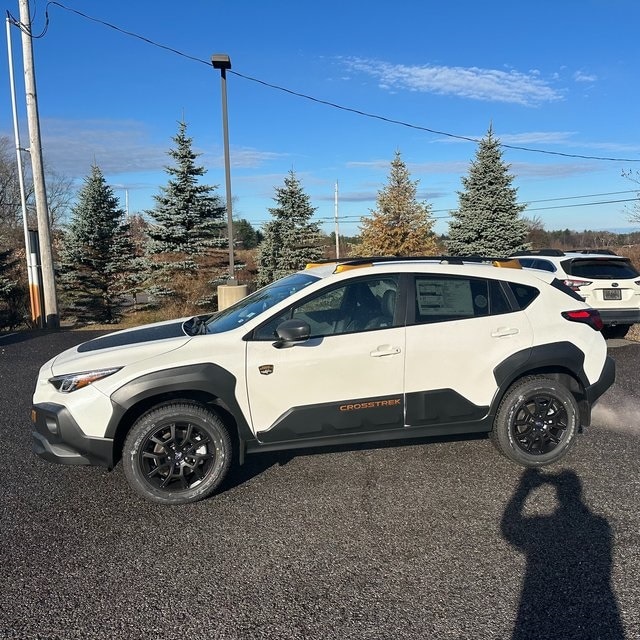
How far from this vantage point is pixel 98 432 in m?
3.53

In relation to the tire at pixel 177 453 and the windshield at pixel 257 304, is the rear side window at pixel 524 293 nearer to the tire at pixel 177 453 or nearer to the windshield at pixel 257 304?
the windshield at pixel 257 304

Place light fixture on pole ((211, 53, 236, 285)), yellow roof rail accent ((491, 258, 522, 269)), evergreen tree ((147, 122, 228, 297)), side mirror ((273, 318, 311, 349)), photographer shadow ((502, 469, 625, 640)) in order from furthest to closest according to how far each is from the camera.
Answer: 1. evergreen tree ((147, 122, 228, 297))
2. light fixture on pole ((211, 53, 236, 285))
3. yellow roof rail accent ((491, 258, 522, 269))
4. side mirror ((273, 318, 311, 349))
5. photographer shadow ((502, 469, 625, 640))

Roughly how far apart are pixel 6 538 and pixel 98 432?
0.80m

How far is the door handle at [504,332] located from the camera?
4148 millimetres

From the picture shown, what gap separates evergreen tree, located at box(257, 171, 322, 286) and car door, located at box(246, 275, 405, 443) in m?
20.4

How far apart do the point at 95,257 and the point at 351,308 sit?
20551mm

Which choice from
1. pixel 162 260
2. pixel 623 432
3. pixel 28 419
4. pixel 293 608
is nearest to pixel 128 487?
pixel 293 608

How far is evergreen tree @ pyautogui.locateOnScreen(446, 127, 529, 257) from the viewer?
23.6m

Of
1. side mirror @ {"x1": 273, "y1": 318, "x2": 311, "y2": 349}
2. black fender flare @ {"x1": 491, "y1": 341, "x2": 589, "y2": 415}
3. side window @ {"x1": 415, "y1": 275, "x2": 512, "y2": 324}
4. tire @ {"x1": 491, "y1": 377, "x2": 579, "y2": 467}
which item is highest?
side window @ {"x1": 415, "y1": 275, "x2": 512, "y2": 324}

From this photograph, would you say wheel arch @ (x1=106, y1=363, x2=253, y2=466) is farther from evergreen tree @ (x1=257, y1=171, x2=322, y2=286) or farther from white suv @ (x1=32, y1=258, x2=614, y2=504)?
evergreen tree @ (x1=257, y1=171, x2=322, y2=286)

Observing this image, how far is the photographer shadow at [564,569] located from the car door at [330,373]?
45.2 inches

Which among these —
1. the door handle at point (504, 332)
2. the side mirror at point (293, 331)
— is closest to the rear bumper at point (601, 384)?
the door handle at point (504, 332)

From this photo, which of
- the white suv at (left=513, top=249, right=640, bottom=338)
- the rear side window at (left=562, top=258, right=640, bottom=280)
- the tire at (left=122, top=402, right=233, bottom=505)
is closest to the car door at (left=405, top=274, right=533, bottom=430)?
the tire at (left=122, top=402, right=233, bottom=505)

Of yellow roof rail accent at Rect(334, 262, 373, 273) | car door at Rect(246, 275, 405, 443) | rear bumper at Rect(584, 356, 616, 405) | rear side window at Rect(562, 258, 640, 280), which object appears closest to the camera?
car door at Rect(246, 275, 405, 443)
